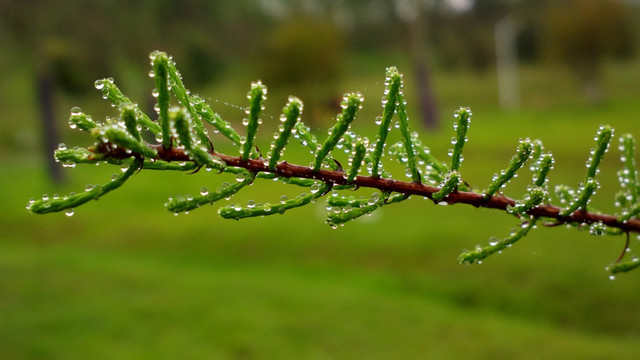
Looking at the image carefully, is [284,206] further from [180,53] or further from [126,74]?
[126,74]

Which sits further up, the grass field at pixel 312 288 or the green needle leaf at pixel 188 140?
the green needle leaf at pixel 188 140

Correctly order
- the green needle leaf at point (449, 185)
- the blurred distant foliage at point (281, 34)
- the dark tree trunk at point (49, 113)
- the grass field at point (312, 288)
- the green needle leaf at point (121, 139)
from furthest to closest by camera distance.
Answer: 1. the dark tree trunk at point (49, 113)
2. the blurred distant foliage at point (281, 34)
3. the grass field at point (312, 288)
4. the green needle leaf at point (449, 185)
5. the green needle leaf at point (121, 139)

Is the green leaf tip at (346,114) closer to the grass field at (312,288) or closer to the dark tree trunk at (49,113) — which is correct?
the grass field at (312,288)

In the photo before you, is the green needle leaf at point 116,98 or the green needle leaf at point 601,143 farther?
the green needle leaf at point 601,143

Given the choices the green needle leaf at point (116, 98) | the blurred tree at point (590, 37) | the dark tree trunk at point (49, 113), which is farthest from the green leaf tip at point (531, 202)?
the blurred tree at point (590, 37)

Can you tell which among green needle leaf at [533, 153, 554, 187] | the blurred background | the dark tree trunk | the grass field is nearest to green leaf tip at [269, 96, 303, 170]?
green needle leaf at [533, 153, 554, 187]

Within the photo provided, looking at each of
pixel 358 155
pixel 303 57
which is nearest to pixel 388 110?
pixel 358 155

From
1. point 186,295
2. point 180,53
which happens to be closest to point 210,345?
point 186,295

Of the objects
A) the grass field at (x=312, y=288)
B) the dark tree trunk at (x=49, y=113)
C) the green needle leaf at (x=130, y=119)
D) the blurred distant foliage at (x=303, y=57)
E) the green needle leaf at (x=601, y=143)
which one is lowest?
the grass field at (x=312, y=288)
